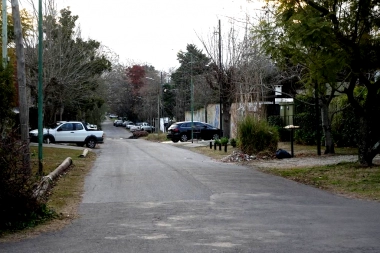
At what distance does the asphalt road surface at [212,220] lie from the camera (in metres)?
7.49

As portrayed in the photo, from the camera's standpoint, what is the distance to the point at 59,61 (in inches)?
1356

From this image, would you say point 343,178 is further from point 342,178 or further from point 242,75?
point 242,75

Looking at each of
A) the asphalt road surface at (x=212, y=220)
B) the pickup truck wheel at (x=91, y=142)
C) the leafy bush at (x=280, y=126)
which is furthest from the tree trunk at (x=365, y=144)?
the pickup truck wheel at (x=91, y=142)

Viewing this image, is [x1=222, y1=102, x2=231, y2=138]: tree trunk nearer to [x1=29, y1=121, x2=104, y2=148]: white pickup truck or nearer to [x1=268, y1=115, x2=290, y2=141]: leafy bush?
[x1=268, y1=115, x2=290, y2=141]: leafy bush

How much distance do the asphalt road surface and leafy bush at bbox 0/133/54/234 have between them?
2.32ft

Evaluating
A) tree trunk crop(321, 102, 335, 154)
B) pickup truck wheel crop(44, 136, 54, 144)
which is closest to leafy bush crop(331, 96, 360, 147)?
tree trunk crop(321, 102, 335, 154)

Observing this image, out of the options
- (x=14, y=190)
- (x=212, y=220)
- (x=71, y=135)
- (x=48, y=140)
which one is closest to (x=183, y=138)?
(x=71, y=135)

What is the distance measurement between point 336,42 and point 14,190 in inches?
428

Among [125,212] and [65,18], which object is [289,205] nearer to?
[125,212]

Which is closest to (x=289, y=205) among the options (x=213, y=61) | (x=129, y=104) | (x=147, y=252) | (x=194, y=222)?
(x=194, y=222)

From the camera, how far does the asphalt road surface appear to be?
7488mm

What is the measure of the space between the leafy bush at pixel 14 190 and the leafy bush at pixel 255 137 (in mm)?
17063

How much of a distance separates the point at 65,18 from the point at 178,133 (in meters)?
12.4

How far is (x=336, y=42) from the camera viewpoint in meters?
16.2
